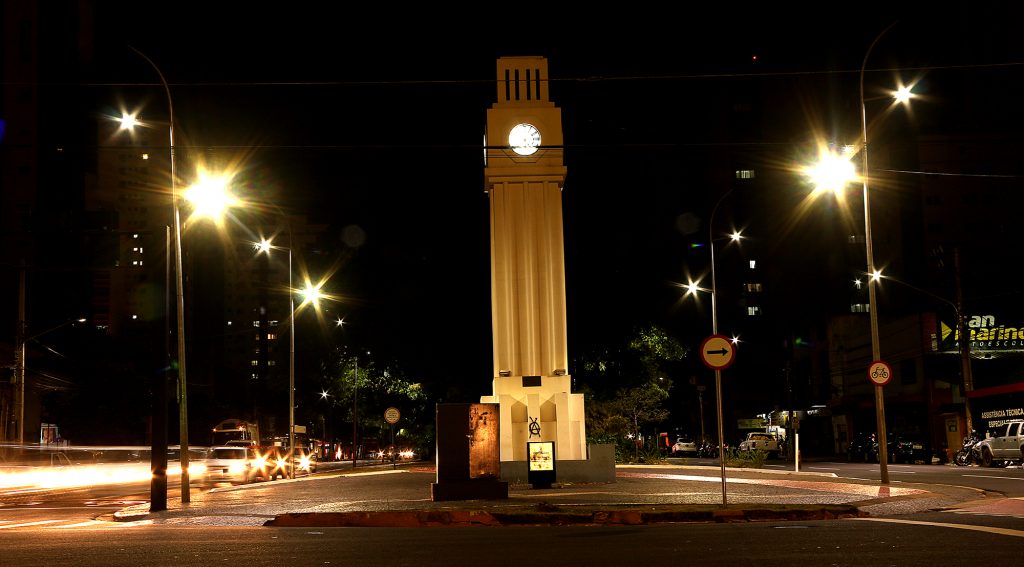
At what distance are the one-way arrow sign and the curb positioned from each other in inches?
93.4

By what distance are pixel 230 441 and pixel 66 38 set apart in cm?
5151

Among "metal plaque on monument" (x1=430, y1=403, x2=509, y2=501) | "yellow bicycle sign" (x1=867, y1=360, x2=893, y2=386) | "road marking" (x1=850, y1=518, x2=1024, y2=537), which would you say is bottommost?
"road marking" (x1=850, y1=518, x2=1024, y2=537)

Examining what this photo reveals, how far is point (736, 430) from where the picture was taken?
338ft

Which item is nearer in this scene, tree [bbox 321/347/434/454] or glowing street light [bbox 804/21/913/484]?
glowing street light [bbox 804/21/913/484]

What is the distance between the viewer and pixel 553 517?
16484 mm

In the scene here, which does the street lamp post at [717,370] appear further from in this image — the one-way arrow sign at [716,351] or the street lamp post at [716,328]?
the one-way arrow sign at [716,351]

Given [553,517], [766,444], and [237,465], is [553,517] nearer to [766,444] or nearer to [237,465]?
[237,465]

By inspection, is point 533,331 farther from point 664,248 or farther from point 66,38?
point 66,38

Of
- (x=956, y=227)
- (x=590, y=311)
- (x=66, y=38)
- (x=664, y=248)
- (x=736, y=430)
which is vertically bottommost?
(x=736, y=430)

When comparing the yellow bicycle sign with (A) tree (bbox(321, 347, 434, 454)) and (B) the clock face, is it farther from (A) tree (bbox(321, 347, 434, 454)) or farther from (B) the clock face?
(A) tree (bbox(321, 347, 434, 454))

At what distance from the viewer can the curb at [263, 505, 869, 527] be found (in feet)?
53.7

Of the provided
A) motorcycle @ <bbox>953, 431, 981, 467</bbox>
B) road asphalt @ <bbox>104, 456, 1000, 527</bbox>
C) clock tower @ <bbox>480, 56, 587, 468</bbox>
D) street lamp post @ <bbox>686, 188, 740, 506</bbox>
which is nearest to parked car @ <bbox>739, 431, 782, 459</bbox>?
street lamp post @ <bbox>686, 188, 740, 506</bbox>

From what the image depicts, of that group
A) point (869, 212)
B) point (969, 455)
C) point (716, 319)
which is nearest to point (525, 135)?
point (869, 212)

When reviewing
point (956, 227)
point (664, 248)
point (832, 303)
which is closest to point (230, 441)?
point (664, 248)
